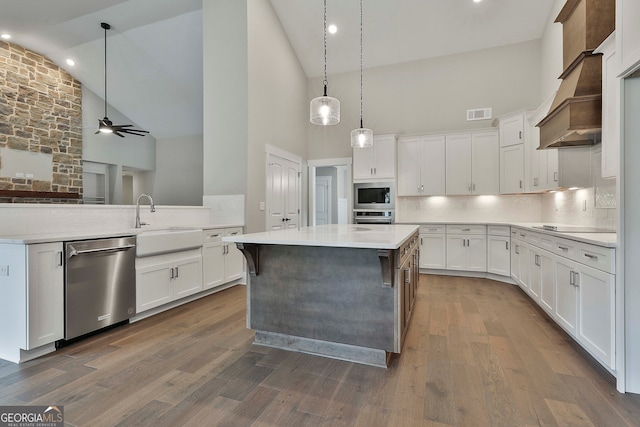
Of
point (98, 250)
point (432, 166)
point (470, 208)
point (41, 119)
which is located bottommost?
point (98, 250)

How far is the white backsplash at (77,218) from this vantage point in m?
2.59

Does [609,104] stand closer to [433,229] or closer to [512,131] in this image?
[512,131]

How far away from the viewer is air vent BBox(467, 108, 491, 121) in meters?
5.20

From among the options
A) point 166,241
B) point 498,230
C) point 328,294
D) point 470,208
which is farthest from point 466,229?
point 166,241

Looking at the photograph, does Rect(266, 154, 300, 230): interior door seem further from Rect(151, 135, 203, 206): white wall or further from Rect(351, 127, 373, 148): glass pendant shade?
Rect(151, 135, 203, 206): white wall

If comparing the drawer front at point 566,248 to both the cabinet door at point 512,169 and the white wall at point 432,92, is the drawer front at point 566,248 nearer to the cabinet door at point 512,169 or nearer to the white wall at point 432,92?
the cabinet door at point 512,169

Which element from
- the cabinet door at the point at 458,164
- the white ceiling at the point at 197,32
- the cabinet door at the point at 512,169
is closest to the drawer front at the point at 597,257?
the cabinet door at the point at 512,169

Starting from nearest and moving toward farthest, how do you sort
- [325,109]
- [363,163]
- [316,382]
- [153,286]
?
[316,382]
[325,109]
[153,286]
[363,163]

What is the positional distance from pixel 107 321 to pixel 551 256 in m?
4.04

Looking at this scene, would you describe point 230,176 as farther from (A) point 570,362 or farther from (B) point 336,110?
(A) point 570,362

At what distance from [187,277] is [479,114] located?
514 centimetres

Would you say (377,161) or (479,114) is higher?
(479,114)

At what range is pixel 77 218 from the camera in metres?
3.07

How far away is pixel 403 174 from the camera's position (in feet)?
17.7
